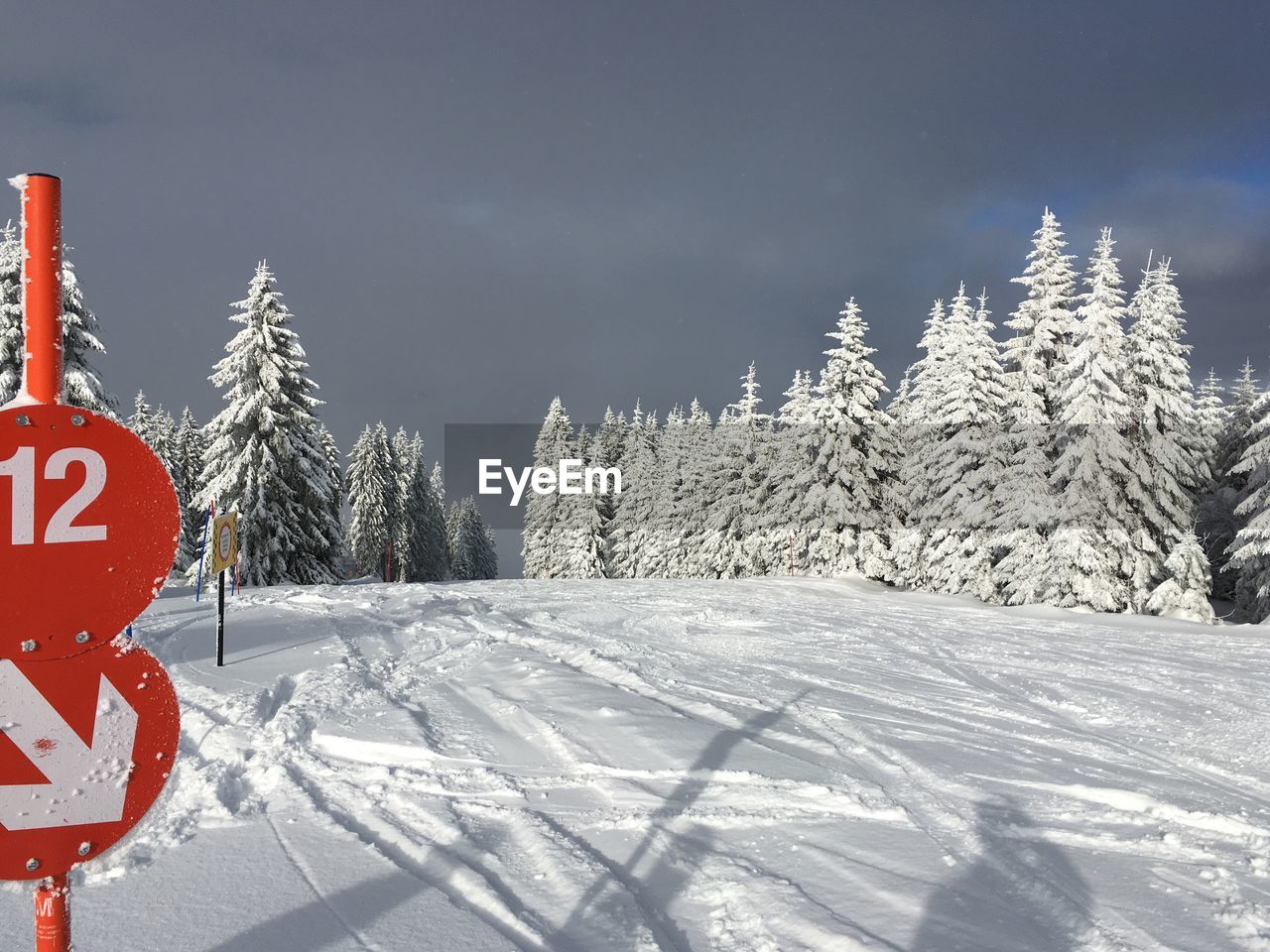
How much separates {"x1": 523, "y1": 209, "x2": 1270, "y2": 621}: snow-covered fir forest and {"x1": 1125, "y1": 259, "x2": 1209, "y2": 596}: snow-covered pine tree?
0.08m

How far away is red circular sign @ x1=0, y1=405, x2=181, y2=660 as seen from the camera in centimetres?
180

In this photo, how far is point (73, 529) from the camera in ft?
6.15

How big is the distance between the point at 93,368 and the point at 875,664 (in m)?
23.7

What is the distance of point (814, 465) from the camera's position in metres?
31.8

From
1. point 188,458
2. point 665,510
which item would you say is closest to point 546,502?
point 665,510

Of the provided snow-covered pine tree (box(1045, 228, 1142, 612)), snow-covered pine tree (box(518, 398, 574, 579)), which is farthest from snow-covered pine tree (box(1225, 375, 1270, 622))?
snow-covered pine tree (box(518, 398, 574, 579))

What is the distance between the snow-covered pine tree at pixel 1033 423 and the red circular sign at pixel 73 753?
25.6m

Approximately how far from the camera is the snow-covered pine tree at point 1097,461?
891 inches

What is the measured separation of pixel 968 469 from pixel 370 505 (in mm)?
39599

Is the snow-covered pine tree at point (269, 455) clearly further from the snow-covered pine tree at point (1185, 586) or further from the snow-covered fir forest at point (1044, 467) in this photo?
the snow-covered pine tree at point (1185, 586)

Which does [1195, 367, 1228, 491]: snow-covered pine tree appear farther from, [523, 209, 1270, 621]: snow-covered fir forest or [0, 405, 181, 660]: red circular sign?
[0, 405, 181, 660]: red circular sign

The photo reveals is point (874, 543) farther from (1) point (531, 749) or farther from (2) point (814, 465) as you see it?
(1) point (531, 749)

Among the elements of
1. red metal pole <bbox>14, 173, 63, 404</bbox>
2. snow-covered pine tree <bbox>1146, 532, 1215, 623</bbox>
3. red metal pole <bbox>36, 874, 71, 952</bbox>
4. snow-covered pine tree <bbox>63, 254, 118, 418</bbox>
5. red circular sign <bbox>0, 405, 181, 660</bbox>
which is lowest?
snow-covered pine tree <bbox>1146, 532, 1215, 623</bbox>

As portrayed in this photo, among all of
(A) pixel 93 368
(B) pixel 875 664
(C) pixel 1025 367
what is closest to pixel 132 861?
(B) pixel 875 664
